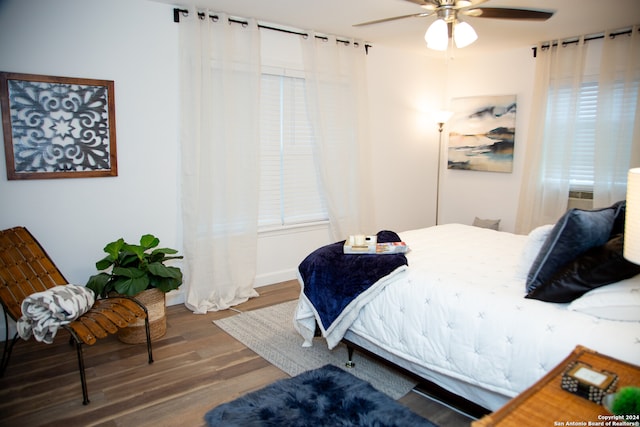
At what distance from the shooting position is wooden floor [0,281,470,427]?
7.64 feet

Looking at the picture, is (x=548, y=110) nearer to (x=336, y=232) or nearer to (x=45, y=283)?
(x=336, y=232)

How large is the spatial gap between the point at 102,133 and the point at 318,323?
88.2 inches

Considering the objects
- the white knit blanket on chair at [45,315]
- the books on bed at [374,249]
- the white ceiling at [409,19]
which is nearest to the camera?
the white knit blanket on chair at [45,315]

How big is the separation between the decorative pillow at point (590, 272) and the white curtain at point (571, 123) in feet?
8.89

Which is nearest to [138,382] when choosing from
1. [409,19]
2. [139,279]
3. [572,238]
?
[139,279]

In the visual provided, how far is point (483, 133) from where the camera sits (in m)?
5.39

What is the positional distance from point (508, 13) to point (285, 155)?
94.5 inches

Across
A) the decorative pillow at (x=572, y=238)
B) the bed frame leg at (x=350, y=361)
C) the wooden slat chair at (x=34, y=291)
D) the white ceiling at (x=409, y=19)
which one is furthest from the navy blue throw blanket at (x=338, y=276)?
the white ceiling at (x=409, y=19)

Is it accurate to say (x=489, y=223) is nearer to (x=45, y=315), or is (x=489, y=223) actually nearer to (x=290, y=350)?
(x=290, y=350)

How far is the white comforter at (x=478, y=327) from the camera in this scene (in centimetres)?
185

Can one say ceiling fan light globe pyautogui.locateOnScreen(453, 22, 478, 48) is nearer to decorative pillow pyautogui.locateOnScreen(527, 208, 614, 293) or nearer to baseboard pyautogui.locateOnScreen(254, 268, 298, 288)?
decorative pillow pyautogui.locateOnScreen(527, 208, 614, 293)

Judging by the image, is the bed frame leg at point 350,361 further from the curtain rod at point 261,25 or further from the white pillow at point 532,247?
the curtain rod at point 261,25

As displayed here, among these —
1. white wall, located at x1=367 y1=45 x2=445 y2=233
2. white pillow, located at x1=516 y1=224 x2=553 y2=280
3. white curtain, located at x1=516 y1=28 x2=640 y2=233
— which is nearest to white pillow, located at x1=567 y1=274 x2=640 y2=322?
white pillow, located at x1=516 y1=224 x2=553 y2=280

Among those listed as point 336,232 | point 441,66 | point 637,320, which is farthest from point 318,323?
point 441,66
